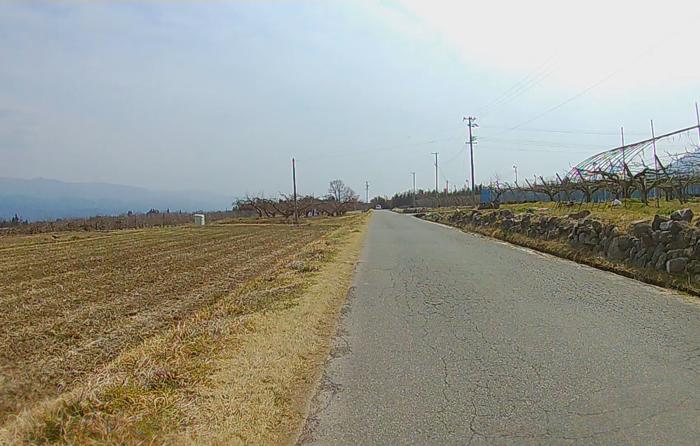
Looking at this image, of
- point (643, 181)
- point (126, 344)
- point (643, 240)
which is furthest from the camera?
point (643, 181)

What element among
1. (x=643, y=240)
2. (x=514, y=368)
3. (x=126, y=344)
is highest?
(x=643, y=240)

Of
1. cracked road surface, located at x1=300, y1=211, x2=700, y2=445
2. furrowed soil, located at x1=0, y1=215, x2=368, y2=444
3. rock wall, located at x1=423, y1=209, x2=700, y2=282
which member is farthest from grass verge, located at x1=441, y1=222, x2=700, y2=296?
furrowed soil, located at x1=0, y1=215, x2=368, y2=444

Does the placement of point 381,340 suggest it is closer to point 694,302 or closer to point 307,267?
point 694,302

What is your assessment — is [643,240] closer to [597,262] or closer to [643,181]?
[597,262]

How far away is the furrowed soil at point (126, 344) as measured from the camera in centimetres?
402

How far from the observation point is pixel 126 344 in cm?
793

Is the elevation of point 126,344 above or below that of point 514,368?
below

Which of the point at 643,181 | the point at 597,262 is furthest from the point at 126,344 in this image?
the point at 643,181

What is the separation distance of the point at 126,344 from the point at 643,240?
37.2ft

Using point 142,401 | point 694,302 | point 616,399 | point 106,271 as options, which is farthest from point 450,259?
point 142,401

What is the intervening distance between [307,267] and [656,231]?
8.49 meters

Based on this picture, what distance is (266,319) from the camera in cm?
816

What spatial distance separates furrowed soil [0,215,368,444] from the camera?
4016 millimetres

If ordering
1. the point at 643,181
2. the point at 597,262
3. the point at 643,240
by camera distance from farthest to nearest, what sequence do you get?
the point at 643,181, the point at 597,262, the point at 643,240
